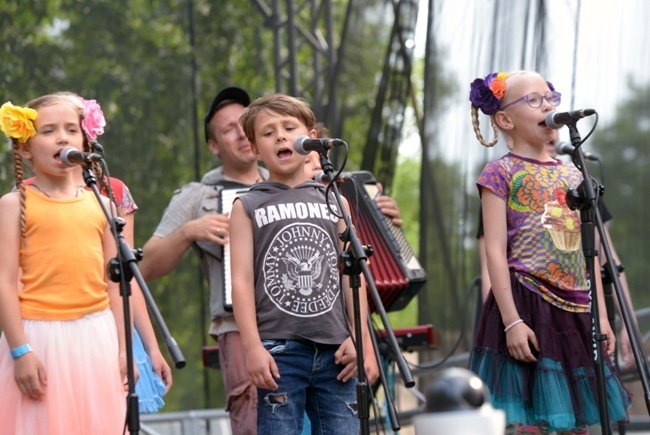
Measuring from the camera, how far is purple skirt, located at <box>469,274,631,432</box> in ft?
11.9

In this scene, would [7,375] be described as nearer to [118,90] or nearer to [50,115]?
[50,115]

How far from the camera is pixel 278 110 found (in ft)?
12.4

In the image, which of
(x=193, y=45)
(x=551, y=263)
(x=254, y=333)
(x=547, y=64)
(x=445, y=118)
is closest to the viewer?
(x=254, y=333)

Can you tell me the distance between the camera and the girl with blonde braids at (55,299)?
3477 mm

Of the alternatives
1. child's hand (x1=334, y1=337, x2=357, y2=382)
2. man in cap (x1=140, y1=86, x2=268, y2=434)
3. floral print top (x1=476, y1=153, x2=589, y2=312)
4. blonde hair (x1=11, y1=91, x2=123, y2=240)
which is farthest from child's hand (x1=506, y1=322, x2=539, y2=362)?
blonde hair (x1=11, y1=91, x2=123, y2=240)

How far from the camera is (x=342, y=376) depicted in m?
3.58

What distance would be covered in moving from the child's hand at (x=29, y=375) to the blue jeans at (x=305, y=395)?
28.4 inches

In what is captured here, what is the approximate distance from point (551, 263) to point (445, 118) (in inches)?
126

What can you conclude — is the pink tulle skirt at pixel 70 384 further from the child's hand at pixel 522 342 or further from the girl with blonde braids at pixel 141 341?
the child's hand at pixel 522 342

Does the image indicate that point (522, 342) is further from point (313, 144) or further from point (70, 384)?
point (70, 384)

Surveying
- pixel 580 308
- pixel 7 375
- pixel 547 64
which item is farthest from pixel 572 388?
pixel 547 64

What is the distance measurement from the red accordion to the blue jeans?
1.27 m

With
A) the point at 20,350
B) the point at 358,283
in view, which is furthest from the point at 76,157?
the point at 358,283

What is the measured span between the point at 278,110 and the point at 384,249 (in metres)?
1.36
